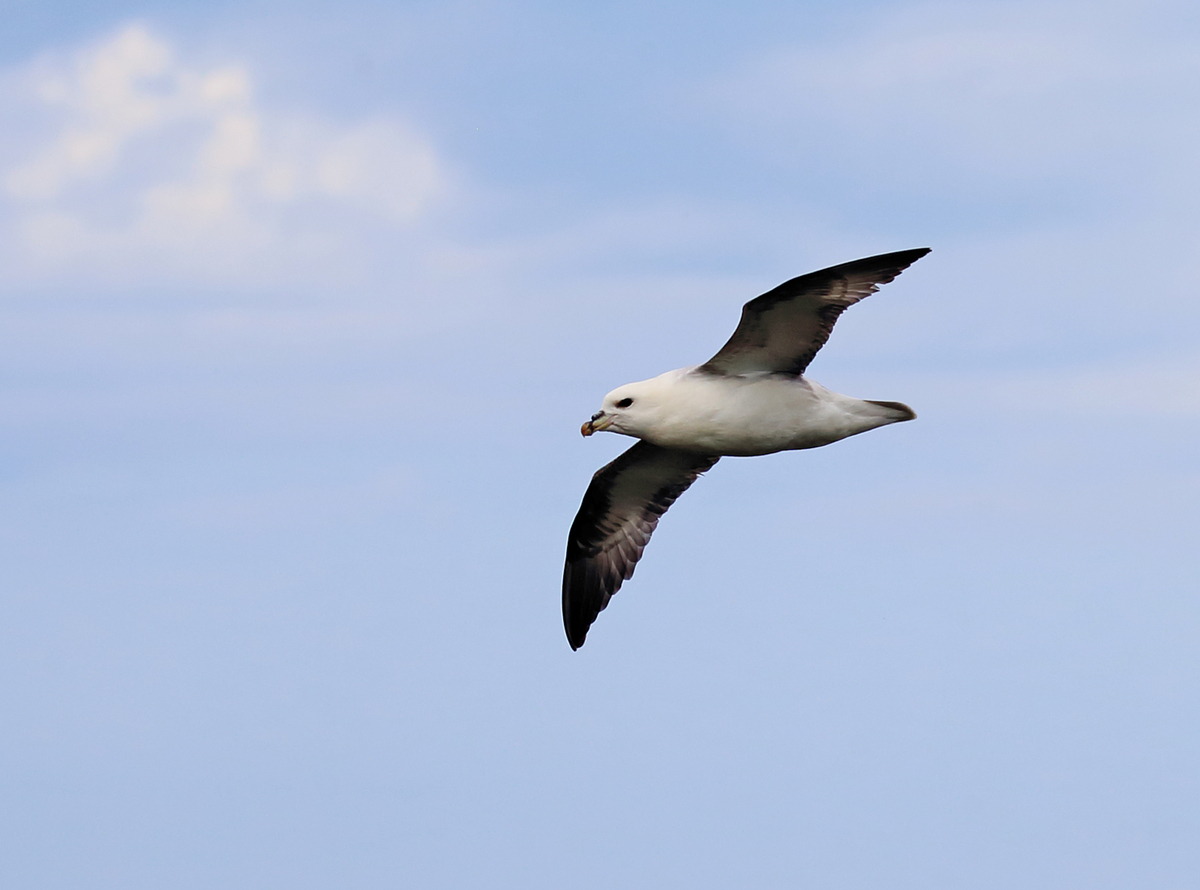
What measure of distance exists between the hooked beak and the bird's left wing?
203 centimetres

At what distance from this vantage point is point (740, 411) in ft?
44.9

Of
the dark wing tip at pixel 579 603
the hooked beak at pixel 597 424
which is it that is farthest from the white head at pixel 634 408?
the dark wing tip at pixel 579 603

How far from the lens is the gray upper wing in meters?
12.7

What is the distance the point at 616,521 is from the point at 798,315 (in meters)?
4.44

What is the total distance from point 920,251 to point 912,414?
1773mm

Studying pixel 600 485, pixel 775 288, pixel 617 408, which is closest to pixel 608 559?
pixel 600 485

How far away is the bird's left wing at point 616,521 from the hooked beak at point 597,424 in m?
2.03

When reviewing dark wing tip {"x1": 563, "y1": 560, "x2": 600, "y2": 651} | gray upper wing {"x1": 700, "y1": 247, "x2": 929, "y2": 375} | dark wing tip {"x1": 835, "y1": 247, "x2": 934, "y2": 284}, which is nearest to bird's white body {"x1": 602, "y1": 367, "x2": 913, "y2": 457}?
gray upper wing {"x1": 700, "y1": 247, "x2": 929, "y2": 375}

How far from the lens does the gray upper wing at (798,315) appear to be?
41.8ft

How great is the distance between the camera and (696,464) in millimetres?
16281

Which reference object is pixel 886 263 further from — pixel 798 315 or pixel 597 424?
pixel 597 424

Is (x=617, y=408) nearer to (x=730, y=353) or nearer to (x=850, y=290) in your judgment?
(x=730, y=353)

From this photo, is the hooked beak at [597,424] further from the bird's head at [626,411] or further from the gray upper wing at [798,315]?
the gray upper wing at [798,315]

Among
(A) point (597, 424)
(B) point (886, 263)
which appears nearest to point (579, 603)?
(A) point (597, 424)
